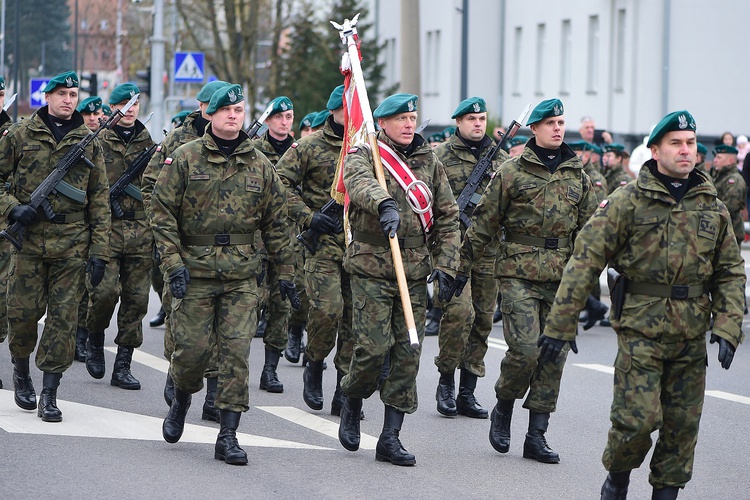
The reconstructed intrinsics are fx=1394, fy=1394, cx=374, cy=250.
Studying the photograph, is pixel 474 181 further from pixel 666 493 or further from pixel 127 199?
pixel 666 493

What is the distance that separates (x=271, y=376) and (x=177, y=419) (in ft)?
7.67

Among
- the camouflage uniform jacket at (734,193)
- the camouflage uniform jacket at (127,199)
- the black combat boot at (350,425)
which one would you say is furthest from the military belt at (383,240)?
the camouflage uniform jacket at (734,193)

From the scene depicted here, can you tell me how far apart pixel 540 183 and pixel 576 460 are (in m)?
1.61

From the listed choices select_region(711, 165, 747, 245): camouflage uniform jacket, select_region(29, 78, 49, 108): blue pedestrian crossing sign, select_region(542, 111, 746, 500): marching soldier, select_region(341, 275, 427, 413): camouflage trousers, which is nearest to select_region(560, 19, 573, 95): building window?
select_region(29, 78, 49, 108): blue pedestrian crossing sign

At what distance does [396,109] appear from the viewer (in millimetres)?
7797

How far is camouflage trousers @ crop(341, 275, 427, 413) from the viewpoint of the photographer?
773 centimetres

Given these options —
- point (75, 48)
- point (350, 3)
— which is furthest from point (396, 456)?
point (350, 3)

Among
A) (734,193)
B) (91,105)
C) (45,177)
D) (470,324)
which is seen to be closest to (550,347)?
(470,324)

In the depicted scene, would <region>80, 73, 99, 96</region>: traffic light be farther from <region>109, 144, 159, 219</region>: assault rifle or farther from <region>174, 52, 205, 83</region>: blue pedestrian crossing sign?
<region>109, 144, 159, 219</region>: assault rifle

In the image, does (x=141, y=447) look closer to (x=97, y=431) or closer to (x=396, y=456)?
(x=97, y=431)

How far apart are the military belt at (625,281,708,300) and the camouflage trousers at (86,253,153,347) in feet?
16.5

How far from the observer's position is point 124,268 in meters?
10.7

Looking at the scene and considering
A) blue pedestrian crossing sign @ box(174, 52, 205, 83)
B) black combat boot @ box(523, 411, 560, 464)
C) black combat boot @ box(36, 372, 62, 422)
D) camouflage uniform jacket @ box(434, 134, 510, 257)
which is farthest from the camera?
blue pedestrian crossing sign @ box(174, 52, 205, 83)

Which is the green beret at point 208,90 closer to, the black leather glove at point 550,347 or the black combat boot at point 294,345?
the black combat boot at point 294,345
